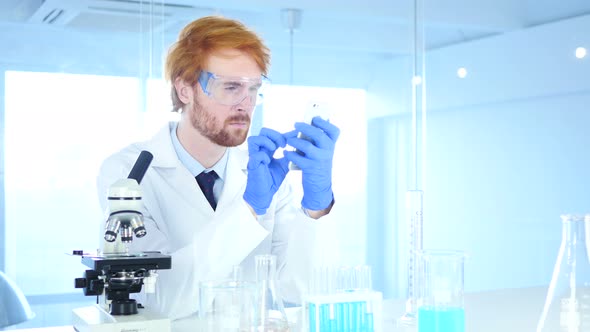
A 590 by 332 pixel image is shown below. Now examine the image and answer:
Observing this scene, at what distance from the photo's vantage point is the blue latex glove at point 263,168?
222 cm

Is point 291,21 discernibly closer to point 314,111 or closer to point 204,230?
point 314,111

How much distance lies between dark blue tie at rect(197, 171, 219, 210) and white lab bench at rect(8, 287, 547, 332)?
0.76 metres

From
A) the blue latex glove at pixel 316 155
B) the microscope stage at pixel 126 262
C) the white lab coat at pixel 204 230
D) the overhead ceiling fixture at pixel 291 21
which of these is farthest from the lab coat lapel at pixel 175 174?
the overhead ceiling fixture at pixel 291 21

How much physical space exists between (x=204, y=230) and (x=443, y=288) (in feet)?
3.31

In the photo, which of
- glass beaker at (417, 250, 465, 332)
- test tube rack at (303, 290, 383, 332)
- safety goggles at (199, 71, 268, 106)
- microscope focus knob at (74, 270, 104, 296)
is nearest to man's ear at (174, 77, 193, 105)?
safety goggles at (199, 71, 268, 106)

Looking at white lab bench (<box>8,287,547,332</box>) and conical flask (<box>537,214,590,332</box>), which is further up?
conical flask (<box>537,214,590,332</box>)

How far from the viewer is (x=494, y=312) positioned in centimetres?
212

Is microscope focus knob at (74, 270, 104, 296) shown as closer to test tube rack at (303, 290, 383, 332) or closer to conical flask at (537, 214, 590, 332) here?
test tube rack at (303, 290, 383, 332)

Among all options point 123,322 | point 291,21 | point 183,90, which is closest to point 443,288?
point 123,322

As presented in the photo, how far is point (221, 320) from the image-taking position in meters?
1.44

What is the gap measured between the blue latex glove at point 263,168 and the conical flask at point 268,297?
26.9 inches

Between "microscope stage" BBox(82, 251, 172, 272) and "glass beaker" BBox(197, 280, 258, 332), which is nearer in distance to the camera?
"glass beaker" BBox(197, 280, 258, 332)

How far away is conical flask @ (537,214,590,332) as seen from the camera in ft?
4.30

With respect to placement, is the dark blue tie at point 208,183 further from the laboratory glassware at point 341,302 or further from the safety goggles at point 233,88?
the laboratory glassware at point 341,302
